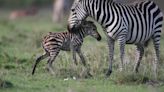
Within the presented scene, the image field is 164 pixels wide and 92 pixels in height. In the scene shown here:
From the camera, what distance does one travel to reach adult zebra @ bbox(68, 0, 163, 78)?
13547mm

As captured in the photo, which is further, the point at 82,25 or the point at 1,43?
the point at 1,43

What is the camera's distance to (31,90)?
12.0 meters

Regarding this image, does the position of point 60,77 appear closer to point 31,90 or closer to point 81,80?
point 81,80

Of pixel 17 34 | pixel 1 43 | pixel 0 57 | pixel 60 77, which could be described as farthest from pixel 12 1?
pixel 60 77

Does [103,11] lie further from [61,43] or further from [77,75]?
[77,75]

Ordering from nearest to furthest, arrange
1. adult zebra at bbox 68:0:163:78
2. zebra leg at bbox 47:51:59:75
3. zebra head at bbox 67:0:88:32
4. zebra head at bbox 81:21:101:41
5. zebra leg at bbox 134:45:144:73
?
adult zebra at bbox 68:0:163:78
zebra head at bbox 67:0:88:32
zebra leg at bbox 47:51:59:75
zebra leg at bbox 134:45:144:73
zebra head at bbox 81:21:101:41

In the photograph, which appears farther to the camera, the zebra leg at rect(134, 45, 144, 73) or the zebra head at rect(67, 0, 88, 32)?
the zebra leg at rect(134, 45, 144, 73)

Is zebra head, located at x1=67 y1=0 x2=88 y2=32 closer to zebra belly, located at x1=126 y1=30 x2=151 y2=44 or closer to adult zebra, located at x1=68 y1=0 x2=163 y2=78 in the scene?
adult zebra, located at x1=68 y1=0 x2=163 y2=78

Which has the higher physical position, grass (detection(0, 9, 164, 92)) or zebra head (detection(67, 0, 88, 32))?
zebra head (detection(67, 0, 88, 32))

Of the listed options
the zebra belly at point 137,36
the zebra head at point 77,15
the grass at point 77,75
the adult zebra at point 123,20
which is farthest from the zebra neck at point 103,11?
the grass at point 77,75

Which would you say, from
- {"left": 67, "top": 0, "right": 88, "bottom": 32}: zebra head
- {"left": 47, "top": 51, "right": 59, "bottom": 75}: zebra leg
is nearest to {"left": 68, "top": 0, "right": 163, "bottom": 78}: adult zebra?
{"left": 67, "top": 0, "right": 88, "bottom": 32}: zebra head

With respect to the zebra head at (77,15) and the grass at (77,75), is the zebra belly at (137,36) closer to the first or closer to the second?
the grass at (77,75)

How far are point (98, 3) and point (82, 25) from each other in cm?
95

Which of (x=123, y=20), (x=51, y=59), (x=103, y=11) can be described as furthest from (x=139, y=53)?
(x=51, y=59)
